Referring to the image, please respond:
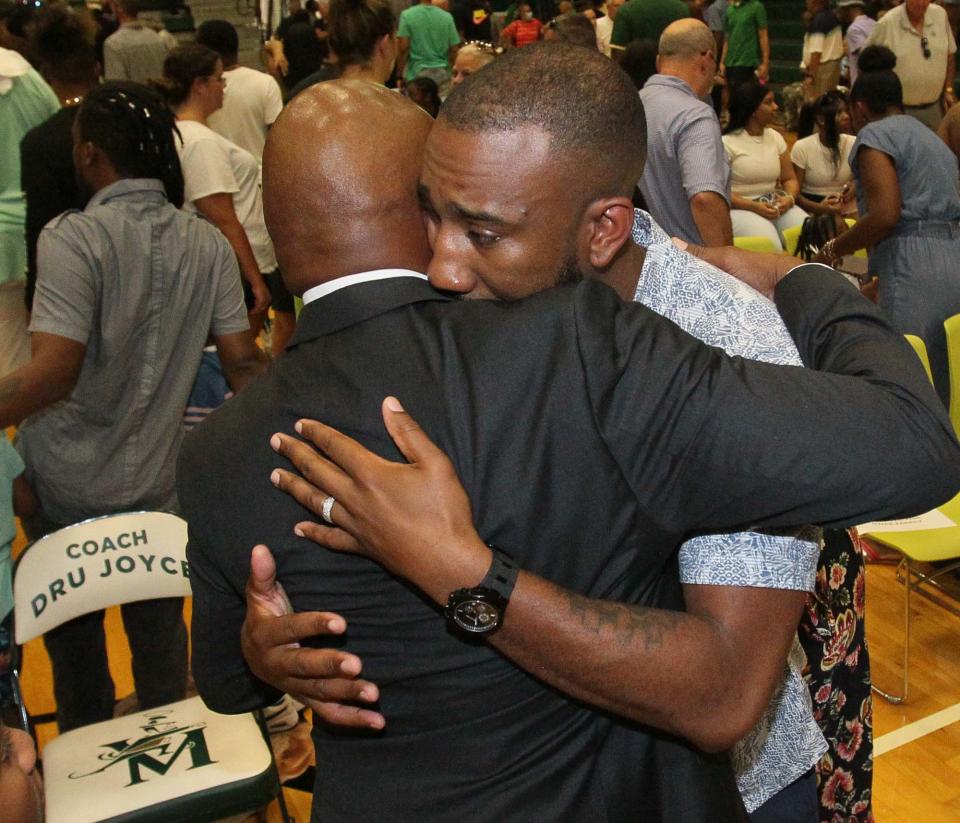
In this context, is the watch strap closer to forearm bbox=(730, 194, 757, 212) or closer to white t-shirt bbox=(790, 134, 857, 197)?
forearm bbox=(730, 194, 757, 212)

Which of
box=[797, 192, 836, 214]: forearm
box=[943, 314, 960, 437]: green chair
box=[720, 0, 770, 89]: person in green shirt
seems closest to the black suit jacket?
box=[943, 314, 960, 437]: green chair

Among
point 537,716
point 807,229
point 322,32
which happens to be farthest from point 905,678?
point 322,32

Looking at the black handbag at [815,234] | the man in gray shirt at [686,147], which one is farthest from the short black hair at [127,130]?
the black handbag at [815,234]

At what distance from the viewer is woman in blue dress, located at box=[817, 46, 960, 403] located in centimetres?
418

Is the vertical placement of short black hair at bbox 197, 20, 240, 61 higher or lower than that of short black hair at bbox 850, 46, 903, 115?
higher

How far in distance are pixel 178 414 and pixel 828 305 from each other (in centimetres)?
201

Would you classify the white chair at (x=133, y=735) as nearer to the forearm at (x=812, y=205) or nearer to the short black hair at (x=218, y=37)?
the short black hair at (x=218, y=37)

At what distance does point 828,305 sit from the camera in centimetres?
130

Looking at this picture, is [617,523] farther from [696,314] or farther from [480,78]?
[480,78]

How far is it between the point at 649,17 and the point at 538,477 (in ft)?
17.9

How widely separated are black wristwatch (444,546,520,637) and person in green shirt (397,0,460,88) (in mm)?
7174

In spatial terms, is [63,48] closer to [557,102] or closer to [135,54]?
[557,102]

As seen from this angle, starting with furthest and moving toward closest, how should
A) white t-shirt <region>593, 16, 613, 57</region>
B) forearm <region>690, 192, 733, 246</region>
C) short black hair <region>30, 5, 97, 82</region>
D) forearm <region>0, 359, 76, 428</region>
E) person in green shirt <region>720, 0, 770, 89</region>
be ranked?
person in green shirt <region>720, 0, 770, 89</region> → white t-shirt <region>593, 16, 613, 57</region> → forearm <region>690, 192, 733, 246</region> → short black hair <region>30, 5, 97, 82</region> → forearm <region>0, 359, 76, 428</region>

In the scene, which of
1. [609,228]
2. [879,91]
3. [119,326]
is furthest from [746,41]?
[609,228]
